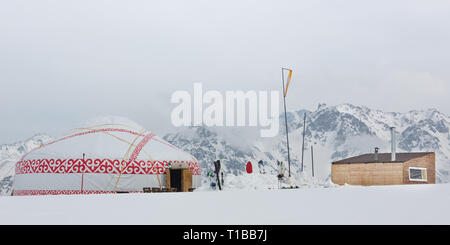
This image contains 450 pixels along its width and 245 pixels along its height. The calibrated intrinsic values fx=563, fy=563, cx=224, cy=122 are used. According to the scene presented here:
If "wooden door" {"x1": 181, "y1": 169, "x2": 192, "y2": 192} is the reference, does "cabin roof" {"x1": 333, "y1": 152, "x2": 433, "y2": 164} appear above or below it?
above

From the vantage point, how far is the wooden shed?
15.6 meters

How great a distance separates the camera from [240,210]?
6836mm

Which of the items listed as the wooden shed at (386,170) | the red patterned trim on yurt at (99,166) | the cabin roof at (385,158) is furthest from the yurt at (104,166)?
the cabin roof at (385,158)

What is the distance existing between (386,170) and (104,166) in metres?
8.01

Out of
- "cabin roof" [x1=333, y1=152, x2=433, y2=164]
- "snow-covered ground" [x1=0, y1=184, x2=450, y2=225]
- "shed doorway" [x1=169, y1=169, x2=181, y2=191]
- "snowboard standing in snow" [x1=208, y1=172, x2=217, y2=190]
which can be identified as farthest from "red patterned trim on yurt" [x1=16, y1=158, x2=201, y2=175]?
"snow-covered ground" [x1=0, y1=184, x2=450, y2=225]

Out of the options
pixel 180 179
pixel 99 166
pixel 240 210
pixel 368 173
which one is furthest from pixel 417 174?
pixel 240 210

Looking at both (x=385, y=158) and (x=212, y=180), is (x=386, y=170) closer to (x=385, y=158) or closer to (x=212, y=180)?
(x=385, y=158)

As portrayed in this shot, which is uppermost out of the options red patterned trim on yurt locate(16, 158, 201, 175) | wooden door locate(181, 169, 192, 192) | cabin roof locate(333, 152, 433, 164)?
cabin roof locate(333, 152, 433, 164)

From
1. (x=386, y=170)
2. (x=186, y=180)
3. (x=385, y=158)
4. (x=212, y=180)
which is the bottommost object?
(x=186, y=180)

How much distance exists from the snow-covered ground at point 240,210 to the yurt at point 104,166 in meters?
7.34

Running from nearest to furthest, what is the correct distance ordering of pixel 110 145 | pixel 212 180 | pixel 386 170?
pixel 212 180, pixel 386 170, pixel 110 145

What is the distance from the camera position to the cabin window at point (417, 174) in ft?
51.9

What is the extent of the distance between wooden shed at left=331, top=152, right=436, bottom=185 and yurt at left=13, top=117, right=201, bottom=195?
14.8 feet

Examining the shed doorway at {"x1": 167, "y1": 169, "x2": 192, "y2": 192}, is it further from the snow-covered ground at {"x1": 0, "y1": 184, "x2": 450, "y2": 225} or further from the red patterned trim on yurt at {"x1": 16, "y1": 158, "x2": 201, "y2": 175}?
the snow-covered ground at {"x1": 0, "y1": 184, "x2": 450, "y2": 225}
